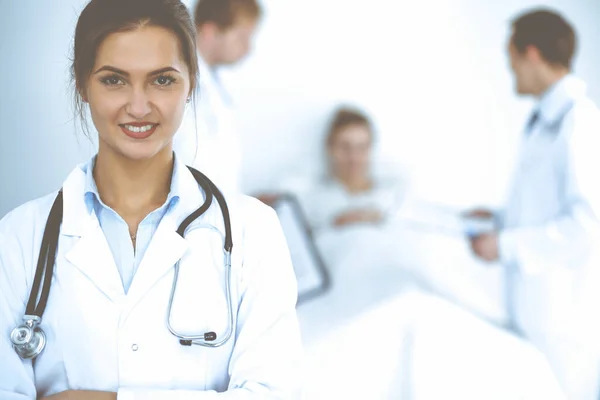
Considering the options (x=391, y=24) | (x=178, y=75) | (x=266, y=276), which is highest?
(x=391, y=24)

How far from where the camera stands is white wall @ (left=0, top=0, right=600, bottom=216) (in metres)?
1.99

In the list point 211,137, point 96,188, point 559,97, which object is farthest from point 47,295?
point 559,97

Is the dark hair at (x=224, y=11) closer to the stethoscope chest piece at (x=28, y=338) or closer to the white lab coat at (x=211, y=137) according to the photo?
the white lab coat at (x=211, y=137)

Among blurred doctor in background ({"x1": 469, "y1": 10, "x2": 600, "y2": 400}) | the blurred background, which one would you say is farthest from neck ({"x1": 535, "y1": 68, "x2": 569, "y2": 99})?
the blurred background

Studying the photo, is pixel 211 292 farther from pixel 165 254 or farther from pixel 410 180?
pixel 410 180

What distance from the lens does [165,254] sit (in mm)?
806

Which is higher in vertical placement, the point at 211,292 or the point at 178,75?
the point at 178,75

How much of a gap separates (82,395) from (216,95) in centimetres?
90

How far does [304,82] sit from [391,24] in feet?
1.05

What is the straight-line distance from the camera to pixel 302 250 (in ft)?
6.57

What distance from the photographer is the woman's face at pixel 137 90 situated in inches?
30.4

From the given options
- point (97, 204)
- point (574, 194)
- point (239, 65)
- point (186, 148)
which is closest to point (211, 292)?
point (97, 204)

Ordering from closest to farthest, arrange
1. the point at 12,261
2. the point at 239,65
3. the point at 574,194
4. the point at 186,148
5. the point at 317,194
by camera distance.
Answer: the point at 12,261 < the point at 186,148 < the point at 574,194 < the point at 239,65 < the point at 317,194

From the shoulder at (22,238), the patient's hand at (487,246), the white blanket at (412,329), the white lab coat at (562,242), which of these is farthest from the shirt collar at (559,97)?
the shoulder at (22,238)
